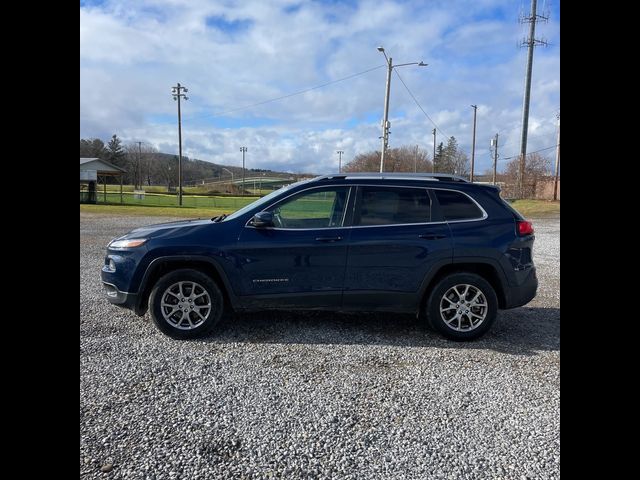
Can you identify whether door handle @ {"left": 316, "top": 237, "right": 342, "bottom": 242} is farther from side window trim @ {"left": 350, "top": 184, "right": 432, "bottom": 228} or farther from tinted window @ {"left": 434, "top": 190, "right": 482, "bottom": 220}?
tinted window @ {"left": 434, "top": 190, "right": 482, "bottom": 220}

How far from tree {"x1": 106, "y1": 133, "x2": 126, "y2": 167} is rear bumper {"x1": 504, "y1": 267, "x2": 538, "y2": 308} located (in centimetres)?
9321

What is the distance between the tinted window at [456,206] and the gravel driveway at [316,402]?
1.36 m

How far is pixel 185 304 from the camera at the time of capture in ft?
13.9

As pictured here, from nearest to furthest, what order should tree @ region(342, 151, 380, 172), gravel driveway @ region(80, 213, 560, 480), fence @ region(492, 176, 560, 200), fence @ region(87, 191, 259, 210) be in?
gravel driveway @ region(80, 213, 560, 480) < fence @ region(87, 191, 259, 210) < fence @ region(492, 176, 560, 200) < tree @ region(342, 151, 380, 172)

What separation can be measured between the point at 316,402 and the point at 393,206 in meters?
2.25

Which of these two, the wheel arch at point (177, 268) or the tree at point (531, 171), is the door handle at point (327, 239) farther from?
the tree at point (531, 171)

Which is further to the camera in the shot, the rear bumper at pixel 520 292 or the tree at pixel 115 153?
the tree at pixel 115 153

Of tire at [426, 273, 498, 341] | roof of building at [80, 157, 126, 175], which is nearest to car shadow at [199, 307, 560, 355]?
tire at [426, 273, 498, 341]

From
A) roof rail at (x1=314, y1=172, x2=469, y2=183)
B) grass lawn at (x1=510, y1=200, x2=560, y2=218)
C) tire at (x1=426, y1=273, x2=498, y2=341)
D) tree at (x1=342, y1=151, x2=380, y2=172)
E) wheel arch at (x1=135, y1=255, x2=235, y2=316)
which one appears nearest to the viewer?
wheel arch at (x1=135, y1=255, x2=235, y2=316)

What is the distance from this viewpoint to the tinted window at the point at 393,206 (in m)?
4.36

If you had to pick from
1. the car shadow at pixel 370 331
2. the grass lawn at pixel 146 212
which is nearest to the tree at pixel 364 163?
the grass lawn at pixel 146 212

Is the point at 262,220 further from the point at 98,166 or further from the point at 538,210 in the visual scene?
the point at 98,166

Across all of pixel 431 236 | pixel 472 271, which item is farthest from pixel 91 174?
pixel 472 271

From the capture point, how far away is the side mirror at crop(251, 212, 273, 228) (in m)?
4.21
